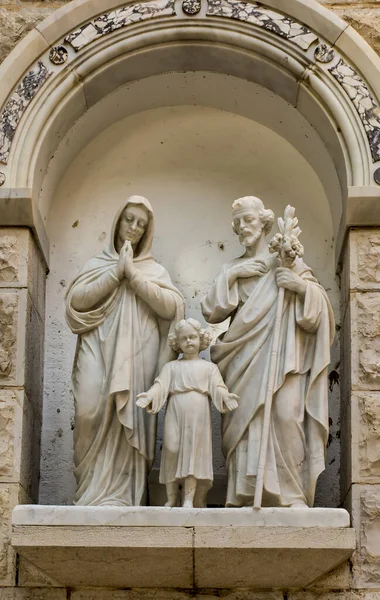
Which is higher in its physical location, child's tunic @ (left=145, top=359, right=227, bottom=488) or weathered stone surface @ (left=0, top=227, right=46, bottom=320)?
weathered stone surface @ (left=0, top=227, right=46, bottom=320)

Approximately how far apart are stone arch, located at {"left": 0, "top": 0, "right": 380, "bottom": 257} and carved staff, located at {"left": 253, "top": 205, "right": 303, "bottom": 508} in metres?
0.40

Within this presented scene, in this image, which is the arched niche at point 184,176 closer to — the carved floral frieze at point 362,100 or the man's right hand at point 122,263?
the carved floral frieze at point 362,100

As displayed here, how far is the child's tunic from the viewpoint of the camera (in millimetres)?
6742

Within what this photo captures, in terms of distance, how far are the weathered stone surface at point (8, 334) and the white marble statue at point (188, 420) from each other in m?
0.68

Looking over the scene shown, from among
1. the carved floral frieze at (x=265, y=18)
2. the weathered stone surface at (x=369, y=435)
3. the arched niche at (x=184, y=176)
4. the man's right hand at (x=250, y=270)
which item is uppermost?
the carved floral frieze at (x=265, y=18)

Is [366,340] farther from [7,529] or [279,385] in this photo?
[7,529]

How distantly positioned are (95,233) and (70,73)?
0.85m

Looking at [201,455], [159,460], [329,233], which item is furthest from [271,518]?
[329,233]

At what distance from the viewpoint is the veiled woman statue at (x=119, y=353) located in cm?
695

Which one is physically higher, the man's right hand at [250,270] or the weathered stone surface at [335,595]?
the man's right hand at [250,270]

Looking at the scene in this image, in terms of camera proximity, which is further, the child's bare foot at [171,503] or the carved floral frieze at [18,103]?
the carved floral frieze at [18,103]

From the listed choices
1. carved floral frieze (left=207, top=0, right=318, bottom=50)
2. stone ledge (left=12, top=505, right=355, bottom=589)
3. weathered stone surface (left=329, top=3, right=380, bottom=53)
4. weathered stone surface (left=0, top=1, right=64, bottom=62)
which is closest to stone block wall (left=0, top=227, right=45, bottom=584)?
stone ledge (left=12, top=505, right=355, bottom=589)

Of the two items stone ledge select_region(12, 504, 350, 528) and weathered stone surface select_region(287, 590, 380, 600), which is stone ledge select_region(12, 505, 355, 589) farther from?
weathered stone surface select_region(287, 590, 380, 600)

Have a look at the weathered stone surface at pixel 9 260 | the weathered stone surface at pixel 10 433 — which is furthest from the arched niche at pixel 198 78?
the weathered stone surface at pixel 10 433
